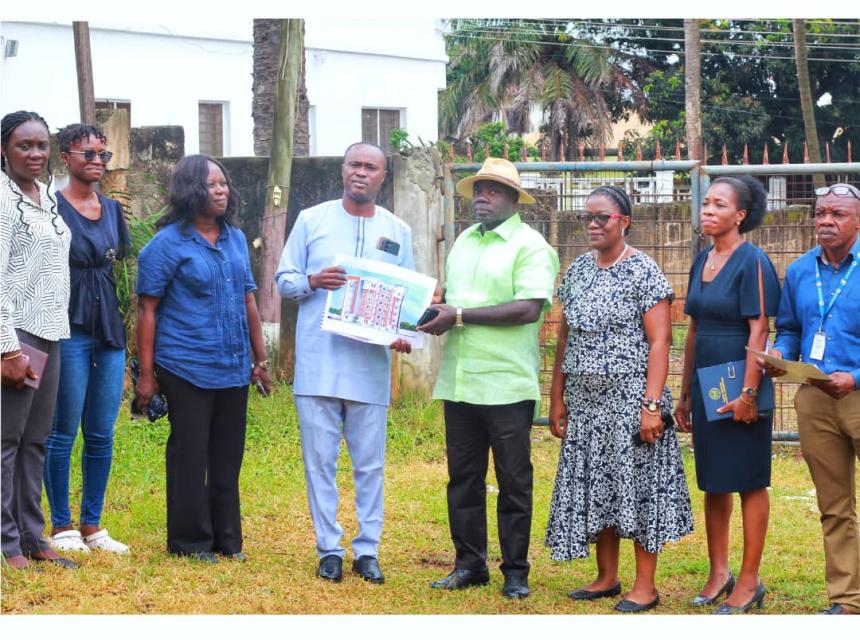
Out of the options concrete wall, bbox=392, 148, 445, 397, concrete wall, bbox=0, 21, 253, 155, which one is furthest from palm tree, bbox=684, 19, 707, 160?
concrete wall, bbox=392, 148, 445, 397

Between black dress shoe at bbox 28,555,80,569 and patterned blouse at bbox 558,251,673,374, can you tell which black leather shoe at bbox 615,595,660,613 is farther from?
black dress shoe at bbox 28,555,80,569

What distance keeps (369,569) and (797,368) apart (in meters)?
2.29

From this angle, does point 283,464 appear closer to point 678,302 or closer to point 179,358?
point 179,358

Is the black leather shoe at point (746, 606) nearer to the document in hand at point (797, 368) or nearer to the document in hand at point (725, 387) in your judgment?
the document in hand at point (725, 387)

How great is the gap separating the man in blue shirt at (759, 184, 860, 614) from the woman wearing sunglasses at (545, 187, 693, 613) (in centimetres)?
57

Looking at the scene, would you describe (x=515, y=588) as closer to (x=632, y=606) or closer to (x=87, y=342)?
(x=632, y=606)

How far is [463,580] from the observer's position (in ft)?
18.9

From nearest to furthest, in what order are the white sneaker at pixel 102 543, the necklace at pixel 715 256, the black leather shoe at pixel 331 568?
1. the necklace at pixel 715 256
2. the black leather shoe at pixel 331 568
3. the white sneaker at pixel 102 543

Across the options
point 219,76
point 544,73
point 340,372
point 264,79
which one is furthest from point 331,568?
point 544,73

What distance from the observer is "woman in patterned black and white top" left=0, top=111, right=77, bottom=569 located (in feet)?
16.8

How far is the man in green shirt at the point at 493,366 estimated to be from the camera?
18.3ft

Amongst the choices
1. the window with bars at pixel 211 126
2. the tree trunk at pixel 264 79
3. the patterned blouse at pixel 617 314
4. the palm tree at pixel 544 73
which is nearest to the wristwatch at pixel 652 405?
the patterned blouse at pixel 617 314

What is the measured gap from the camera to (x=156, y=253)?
580 centimetres

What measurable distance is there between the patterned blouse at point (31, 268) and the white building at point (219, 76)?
11.1 m
